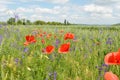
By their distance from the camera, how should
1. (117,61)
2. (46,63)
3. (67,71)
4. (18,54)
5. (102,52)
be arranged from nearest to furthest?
1. (117,61)
2. (67,71)
3. (46,63)
4. (18,54)
5. (102,52)

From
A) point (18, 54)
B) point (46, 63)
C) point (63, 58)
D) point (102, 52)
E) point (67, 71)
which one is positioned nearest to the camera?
point (67, 71)

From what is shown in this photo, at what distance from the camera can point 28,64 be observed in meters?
2.95

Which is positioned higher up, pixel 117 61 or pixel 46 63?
pixel 117 61

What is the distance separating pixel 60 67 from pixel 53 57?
28 centimetres

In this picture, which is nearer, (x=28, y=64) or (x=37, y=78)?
(x=37, y=78)

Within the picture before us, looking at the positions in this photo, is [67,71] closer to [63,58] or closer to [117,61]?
[63,58]

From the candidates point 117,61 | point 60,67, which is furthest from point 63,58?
point 117,61

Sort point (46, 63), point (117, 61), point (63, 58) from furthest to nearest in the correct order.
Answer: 1. point (63, 58)
2. point (46, 63)
3. point (117, 61)

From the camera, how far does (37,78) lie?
257cm

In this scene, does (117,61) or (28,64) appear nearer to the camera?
(117,61)

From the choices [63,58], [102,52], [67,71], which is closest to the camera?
[67,71]

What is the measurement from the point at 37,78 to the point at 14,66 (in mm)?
261

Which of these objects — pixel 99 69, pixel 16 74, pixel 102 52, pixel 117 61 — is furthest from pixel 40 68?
pixel 117 61

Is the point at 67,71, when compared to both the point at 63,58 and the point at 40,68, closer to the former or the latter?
the point at 40,68
